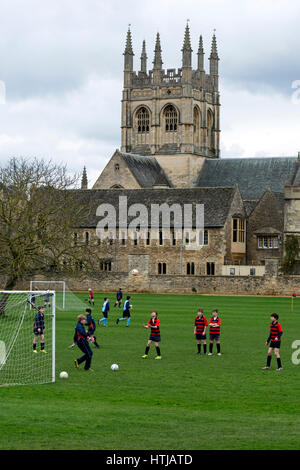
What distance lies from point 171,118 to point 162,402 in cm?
9939

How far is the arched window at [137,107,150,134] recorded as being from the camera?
118000mm

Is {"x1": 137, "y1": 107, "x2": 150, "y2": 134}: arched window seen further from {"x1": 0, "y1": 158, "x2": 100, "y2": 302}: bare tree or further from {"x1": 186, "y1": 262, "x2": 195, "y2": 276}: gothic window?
{"x1": 0, "y1": 158, "x2": 100, "y2": 302}: bare tree

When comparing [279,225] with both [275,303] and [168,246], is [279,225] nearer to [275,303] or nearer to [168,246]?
[168,246]

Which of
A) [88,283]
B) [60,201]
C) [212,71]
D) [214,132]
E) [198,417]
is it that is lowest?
[198,417]

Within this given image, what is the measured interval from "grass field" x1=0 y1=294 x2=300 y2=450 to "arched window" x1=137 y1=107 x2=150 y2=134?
87335mm

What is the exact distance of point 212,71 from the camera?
400 ft

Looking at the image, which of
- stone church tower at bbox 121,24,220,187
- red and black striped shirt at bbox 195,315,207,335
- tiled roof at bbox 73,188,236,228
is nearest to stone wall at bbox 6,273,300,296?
tiled roof at bbox 73,188,236,228

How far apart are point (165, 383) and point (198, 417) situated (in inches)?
165

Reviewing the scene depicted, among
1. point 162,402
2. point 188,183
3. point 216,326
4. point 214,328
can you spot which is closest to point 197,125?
point 188,183

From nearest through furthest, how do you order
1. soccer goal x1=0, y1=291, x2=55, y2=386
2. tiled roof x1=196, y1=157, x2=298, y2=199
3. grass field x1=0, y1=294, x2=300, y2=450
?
grass field x1=0, y1=294, x2=300, y2=450 < soccer goal x1=0, y1=291, x2=55, y2=386 < tiled roof x1=196, y1=157, x2=298, y2=199

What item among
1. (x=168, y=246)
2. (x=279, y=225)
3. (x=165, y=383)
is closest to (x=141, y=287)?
(x=168, y=246)

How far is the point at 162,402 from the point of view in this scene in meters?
19.2

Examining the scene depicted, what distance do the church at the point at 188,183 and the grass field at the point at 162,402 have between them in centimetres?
3965

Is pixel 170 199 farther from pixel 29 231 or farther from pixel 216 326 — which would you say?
pixel 216 326
